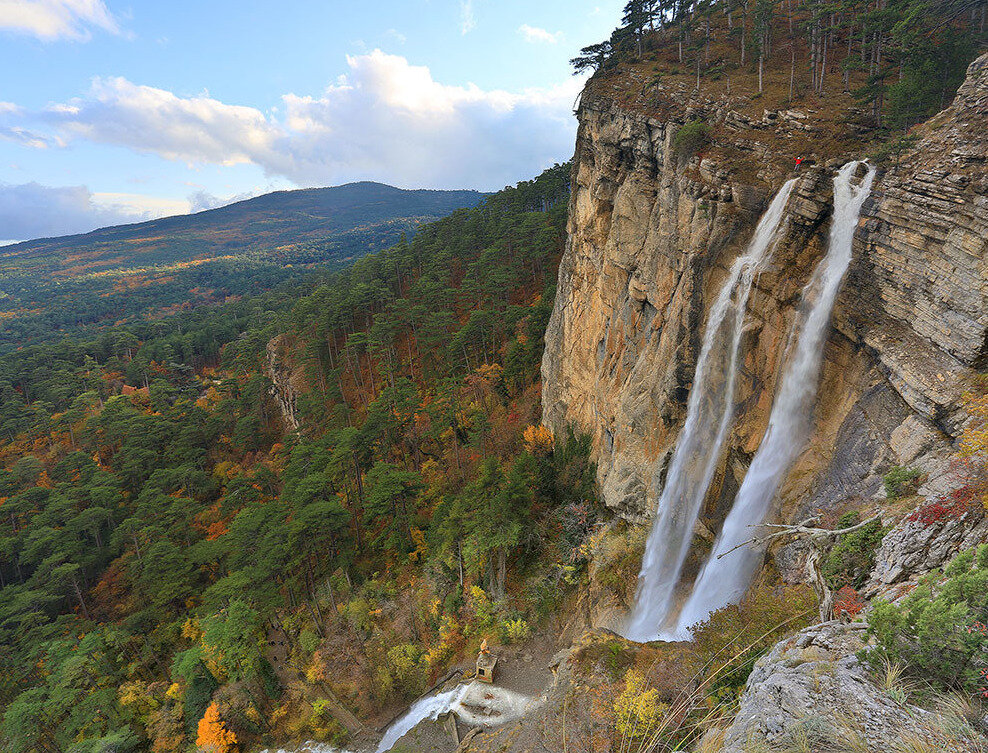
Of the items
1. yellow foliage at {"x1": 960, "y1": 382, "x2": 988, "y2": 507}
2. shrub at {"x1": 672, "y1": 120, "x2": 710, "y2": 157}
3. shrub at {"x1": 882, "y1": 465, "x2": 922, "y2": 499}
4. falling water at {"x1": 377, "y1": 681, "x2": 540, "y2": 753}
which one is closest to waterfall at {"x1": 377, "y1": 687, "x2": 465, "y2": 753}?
falling water at {"x1": 377, "y1": 681, "x2": 540, "y2": 753}

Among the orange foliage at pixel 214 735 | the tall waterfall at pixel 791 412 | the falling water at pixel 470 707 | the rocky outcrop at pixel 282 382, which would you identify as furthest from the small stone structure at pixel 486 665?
the rocky outcrop at pixel 282 382

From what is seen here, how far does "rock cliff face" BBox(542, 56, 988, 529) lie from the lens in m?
11.0

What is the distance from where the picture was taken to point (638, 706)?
33.0ft

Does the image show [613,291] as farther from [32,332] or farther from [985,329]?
[32,332]

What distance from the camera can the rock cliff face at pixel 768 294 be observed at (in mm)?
10984

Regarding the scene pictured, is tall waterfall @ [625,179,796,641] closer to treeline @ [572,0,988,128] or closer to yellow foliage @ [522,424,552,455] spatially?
treeline @ [572,0,988,128]

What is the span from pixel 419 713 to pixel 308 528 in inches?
454

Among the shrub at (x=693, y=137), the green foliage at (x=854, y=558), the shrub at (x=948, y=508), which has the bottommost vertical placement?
the green foliage at (x=854, y=558)

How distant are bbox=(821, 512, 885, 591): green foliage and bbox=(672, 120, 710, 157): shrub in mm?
17428

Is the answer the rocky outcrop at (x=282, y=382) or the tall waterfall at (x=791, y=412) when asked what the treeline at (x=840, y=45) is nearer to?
the tall waterfall at (x=791, y=412)

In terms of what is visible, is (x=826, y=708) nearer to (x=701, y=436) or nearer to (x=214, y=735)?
(x=701, y=436)

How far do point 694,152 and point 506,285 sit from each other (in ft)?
86.5

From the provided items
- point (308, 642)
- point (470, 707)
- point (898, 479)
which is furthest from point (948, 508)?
point (308, 642)

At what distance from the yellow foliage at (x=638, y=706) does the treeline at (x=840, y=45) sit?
800 inches
